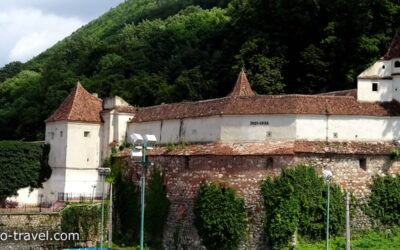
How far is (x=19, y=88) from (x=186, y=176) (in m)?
72.3

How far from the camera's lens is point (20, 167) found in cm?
5041

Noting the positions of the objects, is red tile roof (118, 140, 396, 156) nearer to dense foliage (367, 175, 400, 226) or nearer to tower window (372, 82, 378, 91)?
dense foliage (367, 175, 400, 226)

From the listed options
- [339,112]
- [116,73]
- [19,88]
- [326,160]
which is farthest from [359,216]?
[19,88]

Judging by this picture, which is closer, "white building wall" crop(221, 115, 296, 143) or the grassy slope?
the grassy slope

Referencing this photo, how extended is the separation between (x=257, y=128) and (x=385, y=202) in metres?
9.09

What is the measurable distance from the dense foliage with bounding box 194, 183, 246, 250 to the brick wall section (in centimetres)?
49

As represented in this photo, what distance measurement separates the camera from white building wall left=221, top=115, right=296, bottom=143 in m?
38.9

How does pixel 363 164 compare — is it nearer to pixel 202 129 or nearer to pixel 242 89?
pixel 202 129

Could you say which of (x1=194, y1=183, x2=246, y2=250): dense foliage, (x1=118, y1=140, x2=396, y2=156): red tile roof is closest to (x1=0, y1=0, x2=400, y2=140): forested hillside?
(x1=118, y1=140, x2=396, y2=156): red tile roof

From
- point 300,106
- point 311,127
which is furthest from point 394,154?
point 300,106

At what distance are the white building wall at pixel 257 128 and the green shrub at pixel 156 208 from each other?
5874mm

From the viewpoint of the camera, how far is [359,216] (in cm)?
3756

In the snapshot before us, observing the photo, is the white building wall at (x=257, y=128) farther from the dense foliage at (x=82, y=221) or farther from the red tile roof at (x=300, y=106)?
the dense foliage at (x=82, y=221)

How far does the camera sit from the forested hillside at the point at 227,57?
58031mm
